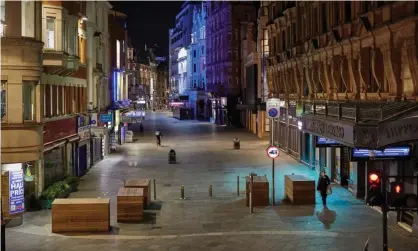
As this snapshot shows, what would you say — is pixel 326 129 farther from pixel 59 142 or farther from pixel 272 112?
pixel 59 142

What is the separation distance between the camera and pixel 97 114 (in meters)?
39.0

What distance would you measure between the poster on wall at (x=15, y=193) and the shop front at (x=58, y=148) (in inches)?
204

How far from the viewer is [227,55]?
9175 centimetres

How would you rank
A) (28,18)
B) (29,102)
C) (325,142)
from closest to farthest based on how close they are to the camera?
(28,18) → (29,102) → (325,142)

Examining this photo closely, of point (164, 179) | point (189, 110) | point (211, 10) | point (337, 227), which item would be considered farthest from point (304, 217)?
point (189, 110)

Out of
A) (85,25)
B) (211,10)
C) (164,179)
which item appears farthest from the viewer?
(211,10)

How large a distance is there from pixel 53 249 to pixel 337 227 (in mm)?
9579

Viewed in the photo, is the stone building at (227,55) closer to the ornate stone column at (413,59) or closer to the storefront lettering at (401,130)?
the ornate stone column at (413,59)

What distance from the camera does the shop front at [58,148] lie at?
1004 inches

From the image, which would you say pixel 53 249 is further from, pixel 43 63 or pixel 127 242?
pixel 43 63

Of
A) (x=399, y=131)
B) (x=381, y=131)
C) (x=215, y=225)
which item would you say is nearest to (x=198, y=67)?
(x=215, y=225)

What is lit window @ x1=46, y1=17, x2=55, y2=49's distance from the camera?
25547 mm

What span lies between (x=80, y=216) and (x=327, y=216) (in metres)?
9.19

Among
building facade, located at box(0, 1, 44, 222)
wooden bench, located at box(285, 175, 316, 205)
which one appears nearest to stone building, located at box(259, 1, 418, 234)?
wooden bench, located at box(285, 175, 316, 205)
